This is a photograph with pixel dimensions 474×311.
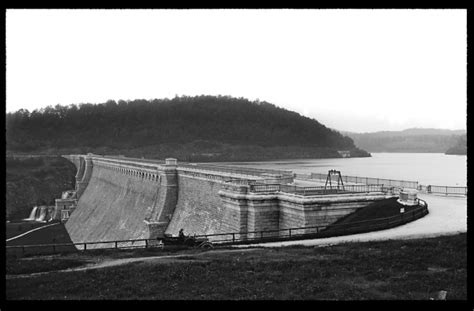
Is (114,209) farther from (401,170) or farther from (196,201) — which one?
(401,170)

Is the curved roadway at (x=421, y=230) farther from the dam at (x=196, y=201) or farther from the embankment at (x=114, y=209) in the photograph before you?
the embankment at (x=114, y=209)

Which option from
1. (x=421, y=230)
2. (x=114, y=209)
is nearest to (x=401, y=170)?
(x=114, y=209)

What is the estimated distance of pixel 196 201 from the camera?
4225cm

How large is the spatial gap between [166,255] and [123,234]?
34.7m

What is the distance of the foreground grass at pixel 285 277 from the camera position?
12.9 m

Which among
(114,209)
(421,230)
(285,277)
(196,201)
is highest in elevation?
(421,230)

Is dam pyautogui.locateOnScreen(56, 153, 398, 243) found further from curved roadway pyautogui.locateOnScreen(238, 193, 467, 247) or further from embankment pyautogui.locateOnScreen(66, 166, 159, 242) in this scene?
curved roadway pyautogui.locateOnScreen(238, 193, 467, 247)

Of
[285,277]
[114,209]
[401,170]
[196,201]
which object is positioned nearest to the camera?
[285,277]

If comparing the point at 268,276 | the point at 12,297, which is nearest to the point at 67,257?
the point at 12,297

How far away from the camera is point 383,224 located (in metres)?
24.2

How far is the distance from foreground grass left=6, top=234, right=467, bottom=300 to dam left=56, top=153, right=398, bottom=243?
653 cm

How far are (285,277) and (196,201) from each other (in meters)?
28.2

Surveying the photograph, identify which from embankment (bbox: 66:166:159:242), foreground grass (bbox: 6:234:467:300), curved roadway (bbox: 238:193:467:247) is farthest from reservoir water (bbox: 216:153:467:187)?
foreground grass (bbox: 6:234:467:300)
